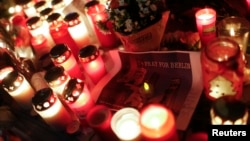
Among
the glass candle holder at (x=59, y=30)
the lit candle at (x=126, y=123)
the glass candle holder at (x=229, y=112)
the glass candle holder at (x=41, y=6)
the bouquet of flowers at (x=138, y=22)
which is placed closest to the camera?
the glass candle holder at (x=229, y=112)

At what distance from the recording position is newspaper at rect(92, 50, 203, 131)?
0.89 m

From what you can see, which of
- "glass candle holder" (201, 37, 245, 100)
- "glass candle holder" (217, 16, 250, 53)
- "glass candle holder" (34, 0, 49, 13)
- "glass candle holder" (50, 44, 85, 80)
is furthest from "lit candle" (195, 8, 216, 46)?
"glass candle holder" (34, 0, 49, 13)

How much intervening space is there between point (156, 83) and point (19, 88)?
20.3 inches

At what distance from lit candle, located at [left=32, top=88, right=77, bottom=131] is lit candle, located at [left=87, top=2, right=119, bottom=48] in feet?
1.25

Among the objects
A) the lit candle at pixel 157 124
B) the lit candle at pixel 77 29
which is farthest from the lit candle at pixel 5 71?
the lit candle at pixel 157 124

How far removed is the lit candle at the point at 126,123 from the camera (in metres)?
0.74

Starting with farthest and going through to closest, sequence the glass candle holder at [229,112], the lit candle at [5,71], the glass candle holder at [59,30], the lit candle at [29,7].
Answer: the lit candle at [29,7] → the glass candle holder at [59,30] → the lit candle at [5,71] → the glass candle holder at [229,112]

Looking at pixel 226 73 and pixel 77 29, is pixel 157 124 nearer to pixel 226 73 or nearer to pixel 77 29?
pixel 226 73

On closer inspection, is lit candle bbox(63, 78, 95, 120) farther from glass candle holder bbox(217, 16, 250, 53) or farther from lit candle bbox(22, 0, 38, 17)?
Answer: lit candle bbox(22, 0, 38, 17)

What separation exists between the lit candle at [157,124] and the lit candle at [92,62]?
393 mm

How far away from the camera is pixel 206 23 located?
0.96m

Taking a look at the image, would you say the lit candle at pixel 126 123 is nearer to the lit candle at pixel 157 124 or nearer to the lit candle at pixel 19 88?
the lit candle at pixel 157 124

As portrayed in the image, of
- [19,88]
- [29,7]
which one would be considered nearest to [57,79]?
[19,88]

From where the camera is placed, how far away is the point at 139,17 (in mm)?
978
